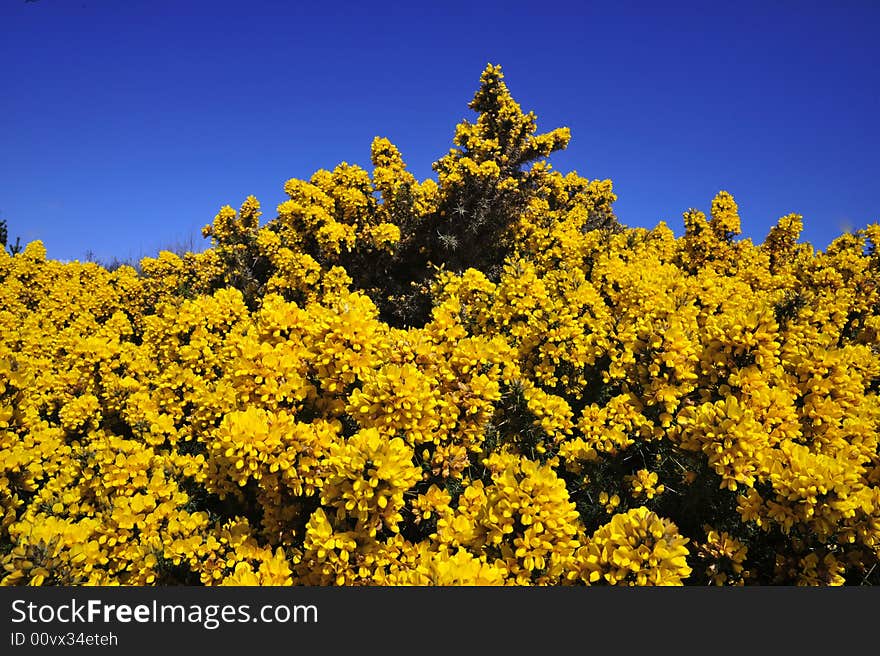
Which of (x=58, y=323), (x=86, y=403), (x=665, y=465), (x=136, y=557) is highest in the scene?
(x=58, y=323)

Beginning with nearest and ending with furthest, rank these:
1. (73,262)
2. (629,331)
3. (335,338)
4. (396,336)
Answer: (335,338), (396,336), (629,331), (73,262)

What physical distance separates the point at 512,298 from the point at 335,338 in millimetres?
2090

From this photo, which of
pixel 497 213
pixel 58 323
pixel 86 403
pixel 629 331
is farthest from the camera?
pixel 497 213

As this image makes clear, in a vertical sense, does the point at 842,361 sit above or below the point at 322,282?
below

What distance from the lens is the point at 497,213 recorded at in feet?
29.3

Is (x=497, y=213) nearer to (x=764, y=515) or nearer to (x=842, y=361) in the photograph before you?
(x=842, y=361)

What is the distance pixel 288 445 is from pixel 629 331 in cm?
301

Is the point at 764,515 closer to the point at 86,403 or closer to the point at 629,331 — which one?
the point at 629,331

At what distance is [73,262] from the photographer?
34.5 ft

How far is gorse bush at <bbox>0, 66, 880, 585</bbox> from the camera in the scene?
2.41 metres

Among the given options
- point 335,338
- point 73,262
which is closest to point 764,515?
point 335,338

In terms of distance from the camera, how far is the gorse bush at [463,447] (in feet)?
7.89

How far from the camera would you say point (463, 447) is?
3055mm

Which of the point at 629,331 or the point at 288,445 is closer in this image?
the point at 288,445
